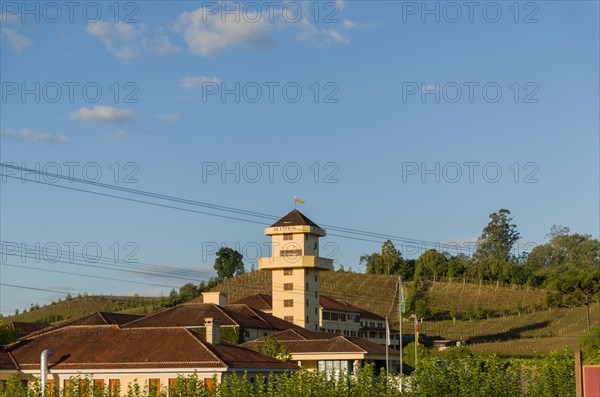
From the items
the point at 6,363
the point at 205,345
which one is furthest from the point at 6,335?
the point at 205,345

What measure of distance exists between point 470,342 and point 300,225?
3396cm

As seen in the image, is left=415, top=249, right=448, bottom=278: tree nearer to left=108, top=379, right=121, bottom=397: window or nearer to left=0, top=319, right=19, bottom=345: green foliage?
left=0, top=319, right=19, bottom=345: green foliage

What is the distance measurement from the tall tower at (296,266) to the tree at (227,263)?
86478 mm

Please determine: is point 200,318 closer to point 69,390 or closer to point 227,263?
point 69,390

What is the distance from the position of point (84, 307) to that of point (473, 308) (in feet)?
217

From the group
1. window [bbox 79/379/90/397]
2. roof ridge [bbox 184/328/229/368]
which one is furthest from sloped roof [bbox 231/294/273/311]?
window [bbox 79/379/90/397]

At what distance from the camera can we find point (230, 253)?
7771 inches

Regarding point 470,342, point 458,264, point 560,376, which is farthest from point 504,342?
point 560,376

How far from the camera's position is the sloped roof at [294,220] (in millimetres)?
109125

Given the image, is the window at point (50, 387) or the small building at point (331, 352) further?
the small building at point (331, 352)

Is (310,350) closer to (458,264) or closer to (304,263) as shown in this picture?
(304,263)

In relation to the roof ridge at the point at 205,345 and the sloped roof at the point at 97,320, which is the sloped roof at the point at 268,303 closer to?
the sloped roof at the point at 97,320

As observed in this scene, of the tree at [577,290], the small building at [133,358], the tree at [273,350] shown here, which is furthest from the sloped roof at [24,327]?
the tree at [577,290]

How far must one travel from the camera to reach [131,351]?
56469 millimetres
